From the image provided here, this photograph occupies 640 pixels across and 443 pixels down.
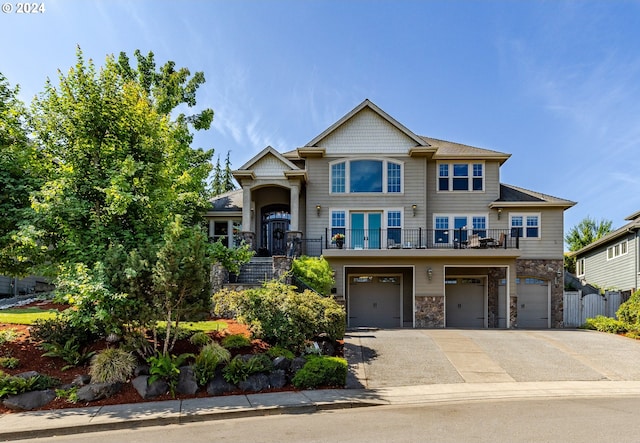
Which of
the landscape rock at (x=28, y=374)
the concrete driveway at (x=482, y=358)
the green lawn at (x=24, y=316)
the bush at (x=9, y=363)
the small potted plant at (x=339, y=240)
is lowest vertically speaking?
the concrete driveway at (x=482, y=358)

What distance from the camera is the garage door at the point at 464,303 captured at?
20.0 m

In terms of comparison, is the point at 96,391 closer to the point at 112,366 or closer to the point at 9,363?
the point at 112,366

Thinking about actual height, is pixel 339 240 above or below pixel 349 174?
below

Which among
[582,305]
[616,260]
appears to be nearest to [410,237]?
[582,305]

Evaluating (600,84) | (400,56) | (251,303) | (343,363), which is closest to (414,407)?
(343,363)

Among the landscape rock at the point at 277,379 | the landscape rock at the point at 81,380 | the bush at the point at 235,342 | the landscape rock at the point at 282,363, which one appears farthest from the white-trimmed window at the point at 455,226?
the landscape rock at the point at 81,380

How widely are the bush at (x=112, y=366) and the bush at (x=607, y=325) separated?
17157 millimetres

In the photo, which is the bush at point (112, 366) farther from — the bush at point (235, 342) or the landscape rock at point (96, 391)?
the bush at point (235, 342)

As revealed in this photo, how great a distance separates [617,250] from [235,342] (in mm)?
23833

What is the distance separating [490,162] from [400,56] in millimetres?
8704

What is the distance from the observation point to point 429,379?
32.7 feet

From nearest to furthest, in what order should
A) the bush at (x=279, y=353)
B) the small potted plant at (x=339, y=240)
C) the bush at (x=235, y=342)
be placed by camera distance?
the bush at (x=279, y=353) → the bush at (x=235, y=342) → the small potted plant at (x=339, y=240)

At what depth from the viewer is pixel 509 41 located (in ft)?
46.9

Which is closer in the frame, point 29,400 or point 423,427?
point 423,427
